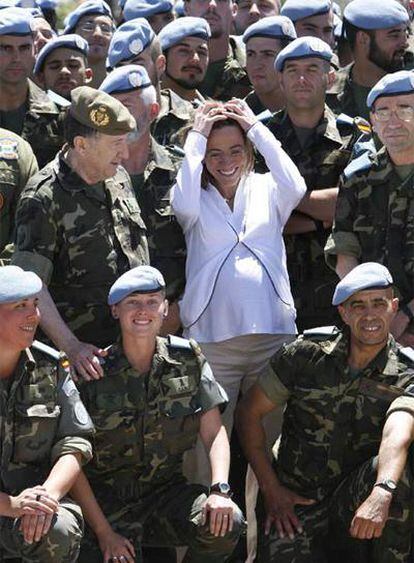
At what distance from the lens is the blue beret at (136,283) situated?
6.62 metres

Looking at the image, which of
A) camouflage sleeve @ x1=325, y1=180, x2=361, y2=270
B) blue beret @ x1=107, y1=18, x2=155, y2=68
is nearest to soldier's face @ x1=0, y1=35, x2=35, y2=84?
blue beret @ x1=107, y1=18, x2=155, y2=68

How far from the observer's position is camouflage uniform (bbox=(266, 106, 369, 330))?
765 centimetres

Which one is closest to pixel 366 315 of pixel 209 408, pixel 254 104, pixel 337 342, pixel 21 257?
pixel 337 342

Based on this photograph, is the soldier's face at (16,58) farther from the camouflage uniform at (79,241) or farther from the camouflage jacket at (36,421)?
the camouflage jacket at (36,421)

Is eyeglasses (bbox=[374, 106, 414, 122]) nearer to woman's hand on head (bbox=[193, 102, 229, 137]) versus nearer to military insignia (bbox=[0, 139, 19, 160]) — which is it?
woman's hand on head (bbox=[193, 102, 229, 137])

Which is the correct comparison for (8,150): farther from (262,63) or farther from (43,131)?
(262,63)

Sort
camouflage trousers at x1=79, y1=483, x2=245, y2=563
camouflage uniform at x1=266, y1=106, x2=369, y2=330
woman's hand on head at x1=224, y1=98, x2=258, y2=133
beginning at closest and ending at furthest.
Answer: camouflage trousers at x1=79, y1=483, x2=245, y2=563, woman's hand on head at x1=224, y1=98, x2=258, y2=133, camouflage uniform at x1=266, y1=106, x2=369, y2=330

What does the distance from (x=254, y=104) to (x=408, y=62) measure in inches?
34.8

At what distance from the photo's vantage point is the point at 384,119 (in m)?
7.10

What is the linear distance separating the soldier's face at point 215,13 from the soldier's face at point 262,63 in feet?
2.64

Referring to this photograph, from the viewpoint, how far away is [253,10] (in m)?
9.98

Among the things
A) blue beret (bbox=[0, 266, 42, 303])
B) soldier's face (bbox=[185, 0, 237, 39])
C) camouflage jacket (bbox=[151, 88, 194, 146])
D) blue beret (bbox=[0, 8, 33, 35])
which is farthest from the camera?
soldier's face (bbox=[185, 0, 237, 39])

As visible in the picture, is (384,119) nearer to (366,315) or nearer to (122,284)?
(366,315)

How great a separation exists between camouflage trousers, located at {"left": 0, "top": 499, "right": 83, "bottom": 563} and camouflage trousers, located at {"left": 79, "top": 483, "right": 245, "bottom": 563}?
0.33m
